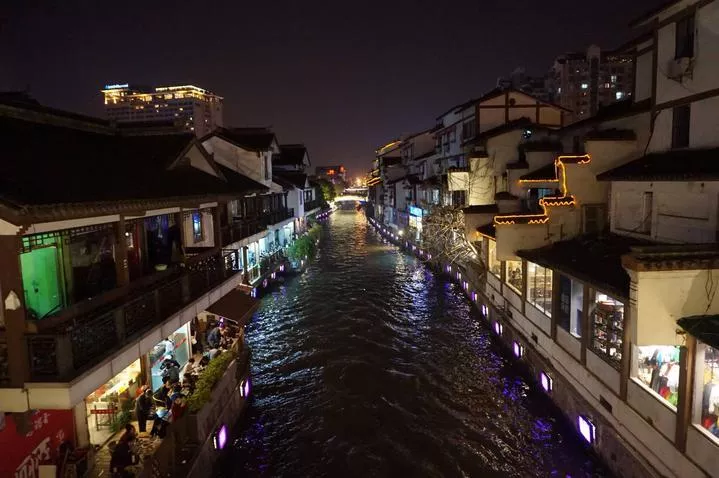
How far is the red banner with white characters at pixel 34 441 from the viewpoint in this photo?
10.7 metres

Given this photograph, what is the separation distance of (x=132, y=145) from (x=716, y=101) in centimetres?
1956

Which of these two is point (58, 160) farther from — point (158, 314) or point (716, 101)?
point (716, 101)

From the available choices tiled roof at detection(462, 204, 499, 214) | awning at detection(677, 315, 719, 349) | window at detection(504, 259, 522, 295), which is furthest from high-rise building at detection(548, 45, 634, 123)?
awning at detection(677, 315, 719, 349)

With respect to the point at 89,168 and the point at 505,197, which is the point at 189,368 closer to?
the point at 89,168

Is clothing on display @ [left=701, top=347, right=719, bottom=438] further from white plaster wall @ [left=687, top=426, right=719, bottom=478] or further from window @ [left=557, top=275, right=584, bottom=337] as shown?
window @ [left=557, top=275, right=584, bottom=337]

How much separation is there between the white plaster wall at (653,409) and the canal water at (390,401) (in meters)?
3.25

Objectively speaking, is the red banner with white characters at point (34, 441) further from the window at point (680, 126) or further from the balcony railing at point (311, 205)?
the balcony railing at point (311, 205)

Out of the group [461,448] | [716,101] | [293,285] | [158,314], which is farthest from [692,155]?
[293,285]

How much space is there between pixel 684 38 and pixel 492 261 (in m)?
16.4

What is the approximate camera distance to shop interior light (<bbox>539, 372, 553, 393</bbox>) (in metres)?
19.8

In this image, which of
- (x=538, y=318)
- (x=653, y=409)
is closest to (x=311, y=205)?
(x=538, y=318)

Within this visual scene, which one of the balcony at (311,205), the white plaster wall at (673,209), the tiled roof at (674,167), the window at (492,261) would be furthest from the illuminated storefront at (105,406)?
the balcony at (311,205)

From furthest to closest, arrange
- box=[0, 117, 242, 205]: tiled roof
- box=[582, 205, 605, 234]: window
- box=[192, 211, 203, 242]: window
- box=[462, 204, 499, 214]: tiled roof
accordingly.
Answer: box=[462, 204, 499, 214]: tiled roof → box=[192, 211, 203, 242]: window → box=[582, 205, 605, 234]: window → box=[0, 117, 242, 205]: tiled roof

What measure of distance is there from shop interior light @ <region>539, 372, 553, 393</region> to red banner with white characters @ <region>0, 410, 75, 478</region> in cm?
1664
